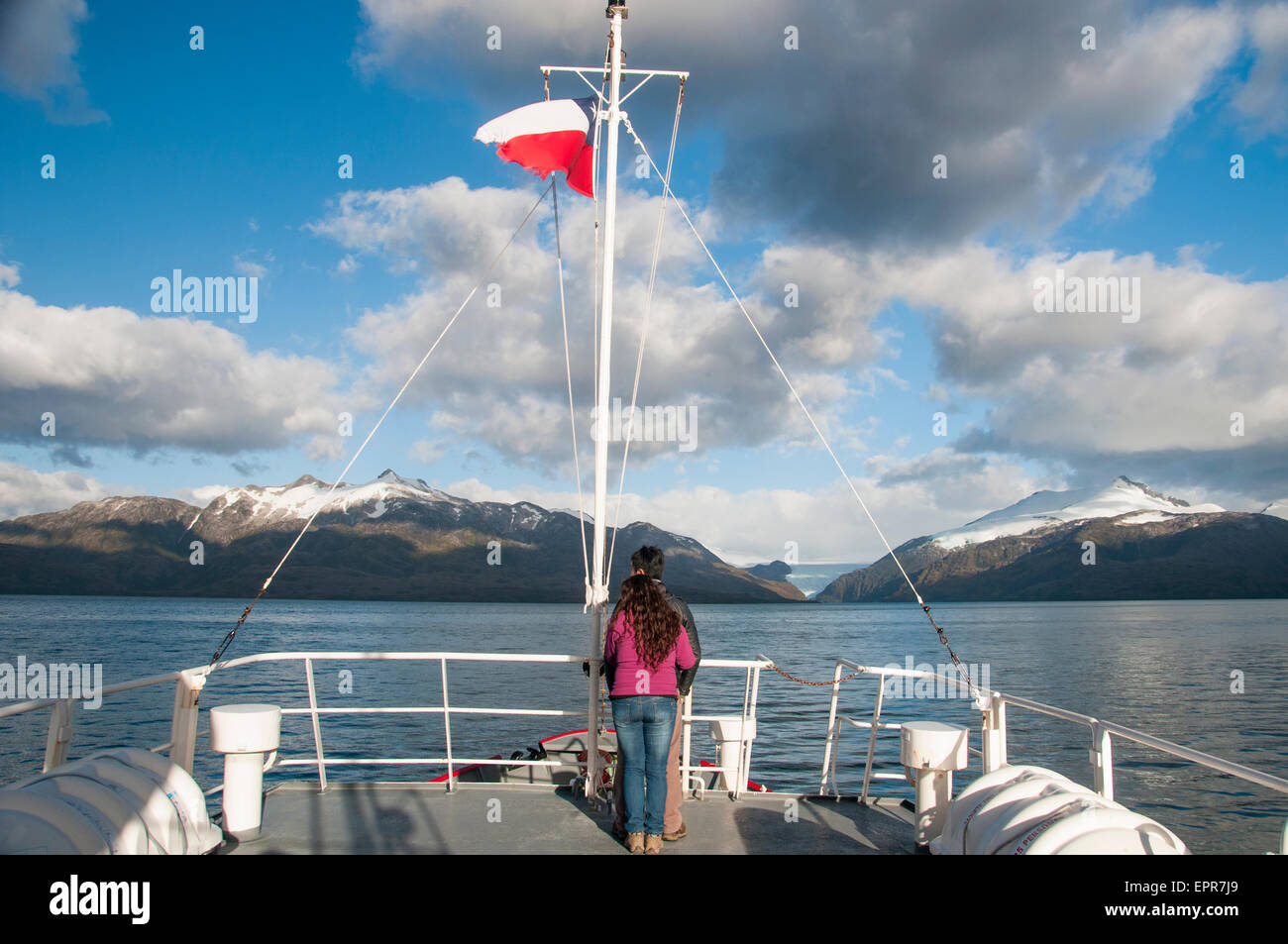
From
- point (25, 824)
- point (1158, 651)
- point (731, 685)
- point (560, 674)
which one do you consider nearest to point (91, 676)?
point (560, 674)

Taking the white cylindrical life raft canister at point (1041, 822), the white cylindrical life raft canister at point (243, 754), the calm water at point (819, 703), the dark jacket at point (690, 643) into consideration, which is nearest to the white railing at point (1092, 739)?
the white cylindrical life raft canister at point (1041, 822)

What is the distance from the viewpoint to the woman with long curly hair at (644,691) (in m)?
5.69

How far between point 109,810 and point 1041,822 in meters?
4.33

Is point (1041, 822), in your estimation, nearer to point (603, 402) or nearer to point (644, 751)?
point (644, 751)

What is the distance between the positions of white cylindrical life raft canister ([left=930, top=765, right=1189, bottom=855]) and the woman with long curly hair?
1.91 meters

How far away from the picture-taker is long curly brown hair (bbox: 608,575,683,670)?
5.68 m

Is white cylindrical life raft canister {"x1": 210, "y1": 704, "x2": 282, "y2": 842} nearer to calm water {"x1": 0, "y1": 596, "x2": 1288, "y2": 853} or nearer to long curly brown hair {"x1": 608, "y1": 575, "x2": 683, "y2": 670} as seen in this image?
long curly brown hair {"x1": 608, "y1": 575, "x2": 683, "y2": 670}

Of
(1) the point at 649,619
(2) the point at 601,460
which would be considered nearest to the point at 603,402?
(2) the point at 601,460

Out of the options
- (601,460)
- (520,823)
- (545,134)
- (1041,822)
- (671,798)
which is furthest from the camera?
(545,134)

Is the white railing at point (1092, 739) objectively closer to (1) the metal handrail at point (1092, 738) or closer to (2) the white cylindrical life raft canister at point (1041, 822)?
(1) the metal handrail at point (1092, 738)

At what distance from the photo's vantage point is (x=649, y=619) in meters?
5.73

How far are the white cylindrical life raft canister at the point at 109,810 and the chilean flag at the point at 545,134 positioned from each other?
6.43 meters

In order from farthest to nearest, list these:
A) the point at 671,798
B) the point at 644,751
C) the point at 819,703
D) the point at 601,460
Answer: the point at 819,703
the point at 601,460
the point at 671,798
the point at 644,751
